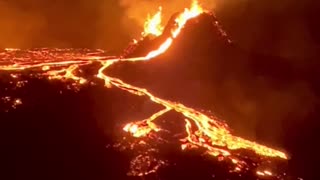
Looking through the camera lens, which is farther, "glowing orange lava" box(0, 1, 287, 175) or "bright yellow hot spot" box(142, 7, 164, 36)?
"bright yellow hot spot" box(142, 7, 164, 36)

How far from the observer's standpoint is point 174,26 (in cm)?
3083

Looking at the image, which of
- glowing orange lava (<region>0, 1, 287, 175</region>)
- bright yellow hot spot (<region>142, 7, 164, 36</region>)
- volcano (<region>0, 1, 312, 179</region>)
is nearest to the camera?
volcano (<region>0, 1, 312, 179</region>)

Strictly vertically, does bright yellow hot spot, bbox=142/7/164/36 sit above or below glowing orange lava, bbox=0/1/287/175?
above

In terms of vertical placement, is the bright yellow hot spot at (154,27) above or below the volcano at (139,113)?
above

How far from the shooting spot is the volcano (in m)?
22.6

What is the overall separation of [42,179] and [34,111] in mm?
4140

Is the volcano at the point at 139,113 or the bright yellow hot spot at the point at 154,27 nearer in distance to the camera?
the volcano at the point at 139,113

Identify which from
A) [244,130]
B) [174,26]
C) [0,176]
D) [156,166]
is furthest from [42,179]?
[174,26]

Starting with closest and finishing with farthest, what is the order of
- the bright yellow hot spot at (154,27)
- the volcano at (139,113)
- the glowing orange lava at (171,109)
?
the volcano at (139,113)
the glowing orange lava at (171,109)
the bright yellow hot spot at (154,27)

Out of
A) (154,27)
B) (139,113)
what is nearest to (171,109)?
(139,113)

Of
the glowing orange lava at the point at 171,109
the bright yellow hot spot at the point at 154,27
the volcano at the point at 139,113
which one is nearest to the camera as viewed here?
the volcano at the point at 139,113

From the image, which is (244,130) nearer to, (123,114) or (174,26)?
(123,114)

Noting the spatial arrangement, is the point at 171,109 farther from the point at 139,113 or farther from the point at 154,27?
the point at 154,27

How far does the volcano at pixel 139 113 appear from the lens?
74.2 feet
